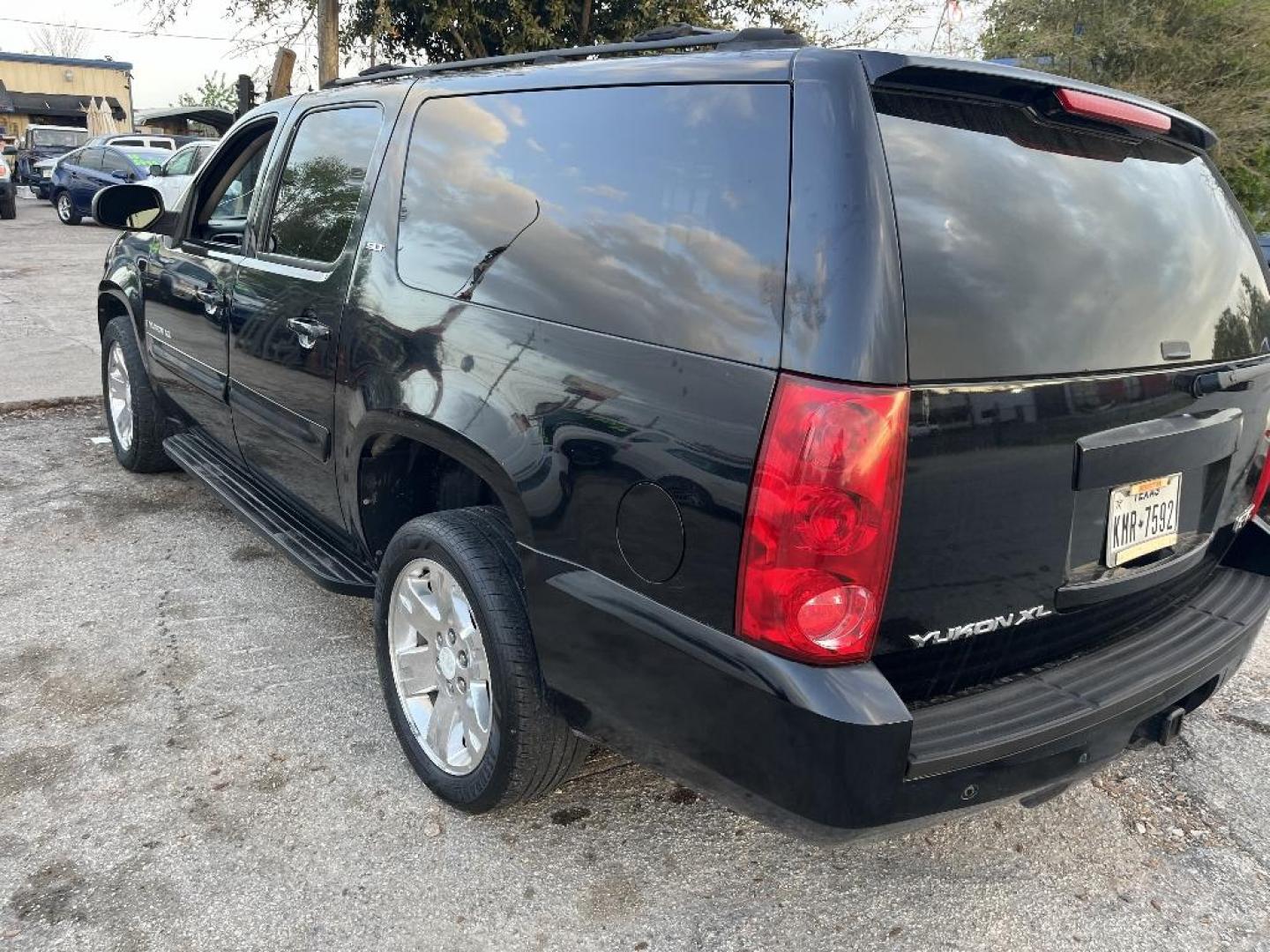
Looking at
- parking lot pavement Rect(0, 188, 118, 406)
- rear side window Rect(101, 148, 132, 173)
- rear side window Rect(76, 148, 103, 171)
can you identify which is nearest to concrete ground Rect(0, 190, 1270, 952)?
parking lot pavement Rect(0, 188, 118, 406)

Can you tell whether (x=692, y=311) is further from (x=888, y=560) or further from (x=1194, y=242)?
(x=1194, y=242)

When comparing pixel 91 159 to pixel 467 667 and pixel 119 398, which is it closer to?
pixel 119 398

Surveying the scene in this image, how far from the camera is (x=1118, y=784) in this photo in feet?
9.45

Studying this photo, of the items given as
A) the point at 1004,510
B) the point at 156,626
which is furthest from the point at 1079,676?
the point at 156,626

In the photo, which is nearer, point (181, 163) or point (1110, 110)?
point (1110, 110)

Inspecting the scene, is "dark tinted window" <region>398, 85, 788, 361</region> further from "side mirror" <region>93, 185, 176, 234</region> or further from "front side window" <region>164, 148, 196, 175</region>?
"front side window" <region>164, 148, 196, 175</region>

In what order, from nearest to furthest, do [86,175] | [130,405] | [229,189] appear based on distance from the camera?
[229,189], [130,405], [86,175]

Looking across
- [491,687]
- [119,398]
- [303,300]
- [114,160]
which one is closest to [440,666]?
[491,687]

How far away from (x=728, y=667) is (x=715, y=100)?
110cm

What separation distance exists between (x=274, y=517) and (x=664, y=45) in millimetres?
2209

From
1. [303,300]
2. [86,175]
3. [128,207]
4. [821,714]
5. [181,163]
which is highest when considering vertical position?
[181,163]

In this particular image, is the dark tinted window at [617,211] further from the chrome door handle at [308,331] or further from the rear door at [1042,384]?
the chrome door handle at [308,331]

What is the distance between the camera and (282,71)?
12719 millimetres

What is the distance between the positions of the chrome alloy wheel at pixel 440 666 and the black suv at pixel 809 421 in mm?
12
